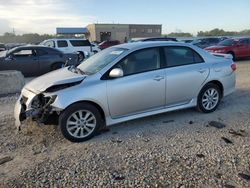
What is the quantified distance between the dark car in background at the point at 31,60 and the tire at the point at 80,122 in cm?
734

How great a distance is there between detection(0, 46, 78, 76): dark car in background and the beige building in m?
53.0

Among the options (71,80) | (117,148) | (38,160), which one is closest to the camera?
(38,160)

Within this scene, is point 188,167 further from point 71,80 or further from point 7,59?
point 7,59

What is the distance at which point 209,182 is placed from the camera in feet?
11.7

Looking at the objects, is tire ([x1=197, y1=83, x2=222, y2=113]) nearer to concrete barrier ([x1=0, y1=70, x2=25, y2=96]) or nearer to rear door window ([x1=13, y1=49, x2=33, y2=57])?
concrete barrier ([x1=0, y1=70, x2=25, y2=96])

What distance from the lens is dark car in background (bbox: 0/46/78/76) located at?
12.1 m

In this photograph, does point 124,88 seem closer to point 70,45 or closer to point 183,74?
point 183,74

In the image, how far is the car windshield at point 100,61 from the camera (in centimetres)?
532

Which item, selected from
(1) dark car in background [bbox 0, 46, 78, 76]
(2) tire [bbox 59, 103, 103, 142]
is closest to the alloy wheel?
(2) tire [bbox 59, 103, 103, 142]

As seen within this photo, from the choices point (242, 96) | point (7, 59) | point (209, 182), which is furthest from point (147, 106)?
point (7, 59)

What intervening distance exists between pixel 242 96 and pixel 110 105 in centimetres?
427

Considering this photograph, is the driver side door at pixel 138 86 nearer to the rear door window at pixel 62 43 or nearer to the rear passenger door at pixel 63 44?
the rear passenger door at pixel 63 44

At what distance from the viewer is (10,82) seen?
8.94 m

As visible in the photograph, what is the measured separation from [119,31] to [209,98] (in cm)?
6673
